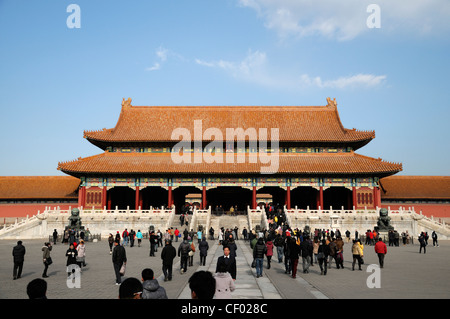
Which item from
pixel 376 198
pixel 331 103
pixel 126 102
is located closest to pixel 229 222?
pixel 376 198

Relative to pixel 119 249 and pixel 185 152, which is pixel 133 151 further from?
pixel 119 249

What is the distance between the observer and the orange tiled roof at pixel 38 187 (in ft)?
153

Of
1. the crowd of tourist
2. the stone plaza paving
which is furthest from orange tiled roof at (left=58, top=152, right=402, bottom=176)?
the stone plaza paving

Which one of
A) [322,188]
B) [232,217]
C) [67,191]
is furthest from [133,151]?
[322,188]

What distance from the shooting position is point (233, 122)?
5028 centimetres

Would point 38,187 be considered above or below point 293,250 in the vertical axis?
above

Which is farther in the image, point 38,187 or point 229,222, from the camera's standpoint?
point 38,187

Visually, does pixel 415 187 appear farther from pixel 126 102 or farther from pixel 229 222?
pixel 126 102

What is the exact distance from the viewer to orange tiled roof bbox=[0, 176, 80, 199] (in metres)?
46.6

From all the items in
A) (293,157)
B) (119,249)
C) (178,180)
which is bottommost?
(119,249)

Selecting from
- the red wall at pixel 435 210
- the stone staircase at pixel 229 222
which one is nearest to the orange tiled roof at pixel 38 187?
the stone staircase at pixel 229 222

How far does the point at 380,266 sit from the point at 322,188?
2756 centimetres

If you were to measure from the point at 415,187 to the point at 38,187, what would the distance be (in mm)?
47970

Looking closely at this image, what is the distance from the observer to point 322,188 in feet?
142
